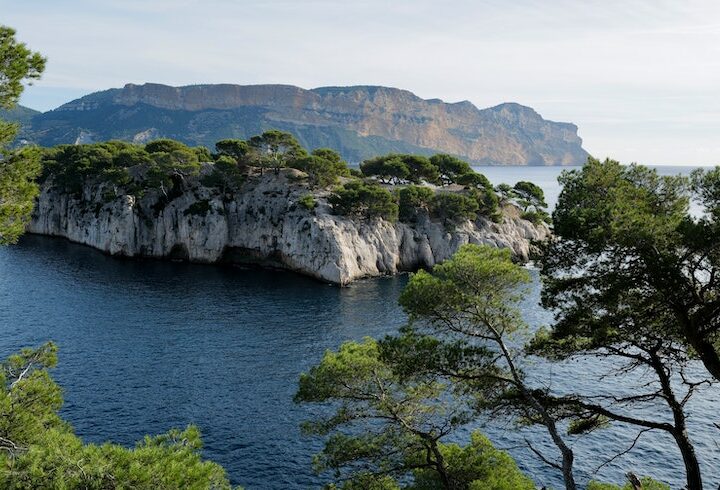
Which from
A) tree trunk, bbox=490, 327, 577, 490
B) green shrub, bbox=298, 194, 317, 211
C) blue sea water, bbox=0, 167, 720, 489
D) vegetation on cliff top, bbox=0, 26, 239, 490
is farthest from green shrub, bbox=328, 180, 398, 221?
vegetation on cliff top, bbox=0, 26, 239, 490

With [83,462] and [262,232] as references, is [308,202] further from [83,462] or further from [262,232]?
[83,462]

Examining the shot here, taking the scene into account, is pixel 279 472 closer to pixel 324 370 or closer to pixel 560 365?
pixel 324 370

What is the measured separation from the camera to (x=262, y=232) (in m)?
87.6

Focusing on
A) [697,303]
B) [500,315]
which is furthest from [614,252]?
[500,315]

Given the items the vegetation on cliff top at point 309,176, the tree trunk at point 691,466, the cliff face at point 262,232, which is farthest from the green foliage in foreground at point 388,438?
the vegetation on cliff top at point 309,176

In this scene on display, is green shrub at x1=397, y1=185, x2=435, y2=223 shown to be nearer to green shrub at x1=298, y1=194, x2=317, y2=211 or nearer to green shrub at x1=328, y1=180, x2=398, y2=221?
green shrub at x1=328, y1=180, x2=398, y2=221

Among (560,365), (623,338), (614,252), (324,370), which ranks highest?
(614,252)

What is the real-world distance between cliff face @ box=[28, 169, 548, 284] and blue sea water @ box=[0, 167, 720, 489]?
22.0ft

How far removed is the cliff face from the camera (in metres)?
82.9

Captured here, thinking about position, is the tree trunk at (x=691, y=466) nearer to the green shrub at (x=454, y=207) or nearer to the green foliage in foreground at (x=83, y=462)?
the green foliage in foreground at (x=83, y=462)

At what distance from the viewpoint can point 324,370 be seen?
21.2 metres

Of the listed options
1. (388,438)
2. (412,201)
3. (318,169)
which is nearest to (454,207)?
(412,201)

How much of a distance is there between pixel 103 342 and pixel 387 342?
40.1 meters

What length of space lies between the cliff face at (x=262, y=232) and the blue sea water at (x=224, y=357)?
6.70 m
